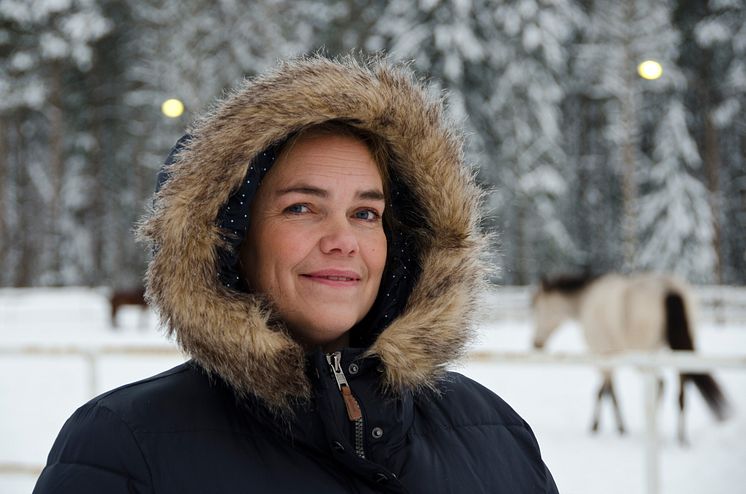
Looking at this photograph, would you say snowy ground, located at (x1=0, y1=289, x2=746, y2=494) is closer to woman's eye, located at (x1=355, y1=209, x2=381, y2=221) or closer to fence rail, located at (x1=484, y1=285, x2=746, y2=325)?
fence rail, located at (x1=484, y1=285, x2=746, y2=325)

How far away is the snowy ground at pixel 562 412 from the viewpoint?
4.63 meters

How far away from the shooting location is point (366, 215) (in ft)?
5.89

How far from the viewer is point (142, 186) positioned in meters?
26.0

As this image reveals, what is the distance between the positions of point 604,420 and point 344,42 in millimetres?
17575

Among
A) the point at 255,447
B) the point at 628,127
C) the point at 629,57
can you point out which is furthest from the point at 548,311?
the point at 629,57

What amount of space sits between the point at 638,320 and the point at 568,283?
1.84m

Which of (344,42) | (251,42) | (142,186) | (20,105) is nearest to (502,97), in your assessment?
(344,42)

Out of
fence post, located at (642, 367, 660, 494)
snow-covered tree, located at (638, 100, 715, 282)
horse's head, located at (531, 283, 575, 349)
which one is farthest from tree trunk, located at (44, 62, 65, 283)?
fence post, located at (642, 367, 660, 494)

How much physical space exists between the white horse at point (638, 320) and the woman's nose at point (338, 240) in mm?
5403

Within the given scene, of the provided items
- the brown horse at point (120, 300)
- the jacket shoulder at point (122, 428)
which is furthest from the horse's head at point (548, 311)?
the brown horse at point (120, 300)

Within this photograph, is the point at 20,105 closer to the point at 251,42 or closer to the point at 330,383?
the point at 251,42

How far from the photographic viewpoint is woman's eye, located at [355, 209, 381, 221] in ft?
5.84

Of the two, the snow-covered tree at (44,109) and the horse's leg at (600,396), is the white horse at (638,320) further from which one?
the snow-covered tree at (44,109)

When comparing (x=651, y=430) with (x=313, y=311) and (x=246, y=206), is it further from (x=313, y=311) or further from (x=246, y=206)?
(x=246, y=206)
